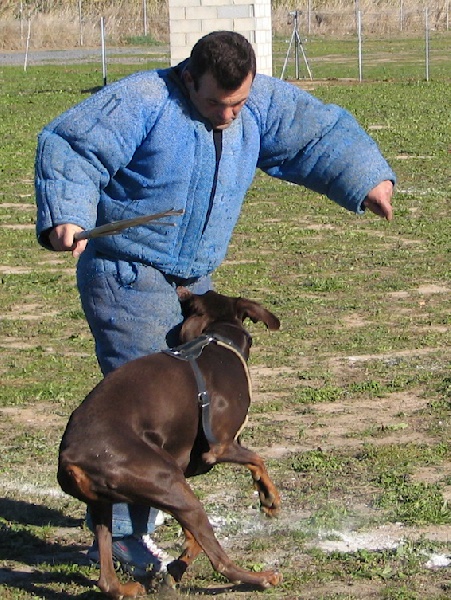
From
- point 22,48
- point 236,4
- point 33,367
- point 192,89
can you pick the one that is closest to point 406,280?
point 33,367

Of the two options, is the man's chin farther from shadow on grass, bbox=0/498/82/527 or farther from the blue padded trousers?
shadow on grass, bbox=0/498/82/527

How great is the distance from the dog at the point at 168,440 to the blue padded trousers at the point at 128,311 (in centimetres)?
18

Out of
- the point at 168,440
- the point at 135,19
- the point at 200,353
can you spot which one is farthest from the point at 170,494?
the point at 135,19

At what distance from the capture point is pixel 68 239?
4223 mm

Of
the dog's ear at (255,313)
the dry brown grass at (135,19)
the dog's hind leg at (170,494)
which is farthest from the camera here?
the dry brown grass at (135,19)

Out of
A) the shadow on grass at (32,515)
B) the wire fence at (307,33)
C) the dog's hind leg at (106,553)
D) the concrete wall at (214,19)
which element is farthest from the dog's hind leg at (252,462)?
the wire fence at (307,33)

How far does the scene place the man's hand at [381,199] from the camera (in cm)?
485

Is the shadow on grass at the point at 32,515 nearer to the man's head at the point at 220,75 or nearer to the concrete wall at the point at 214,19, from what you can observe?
the man's head at the point at 220,75

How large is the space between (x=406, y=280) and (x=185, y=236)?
5.19 metres

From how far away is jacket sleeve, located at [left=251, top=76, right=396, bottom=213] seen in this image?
4734 millimetres

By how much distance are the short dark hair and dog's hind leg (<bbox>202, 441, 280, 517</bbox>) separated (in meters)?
1.25

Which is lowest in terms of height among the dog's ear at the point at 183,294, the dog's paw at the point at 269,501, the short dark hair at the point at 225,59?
the dog's paw at the point at 269,501

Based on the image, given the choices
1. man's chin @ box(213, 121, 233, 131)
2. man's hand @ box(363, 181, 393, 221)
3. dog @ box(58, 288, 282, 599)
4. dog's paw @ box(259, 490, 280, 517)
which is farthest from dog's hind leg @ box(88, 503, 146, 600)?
man's hand @ box(363, 181, 393, 221)

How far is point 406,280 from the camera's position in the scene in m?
9.48
